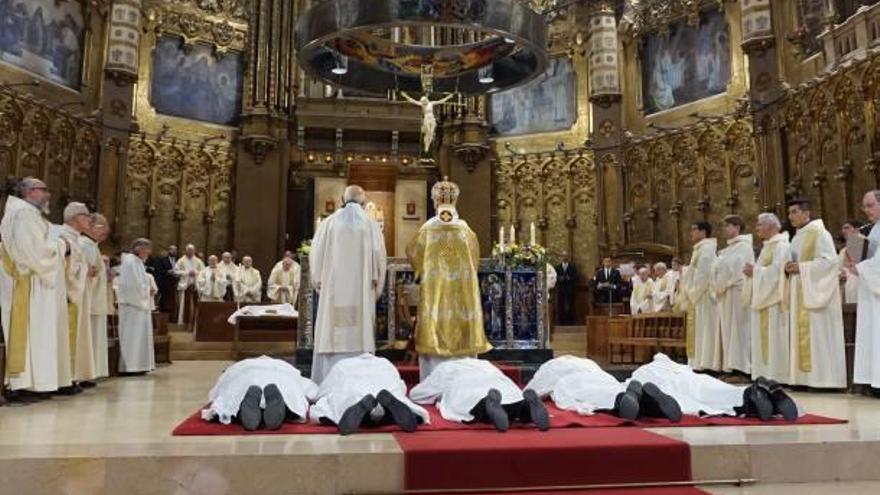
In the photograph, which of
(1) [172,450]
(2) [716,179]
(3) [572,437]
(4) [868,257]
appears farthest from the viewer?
(2) [716,179]

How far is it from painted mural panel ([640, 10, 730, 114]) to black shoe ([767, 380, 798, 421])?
13013mm

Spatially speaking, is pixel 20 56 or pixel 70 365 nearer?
pixel 70 365

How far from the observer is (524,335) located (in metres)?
9.57

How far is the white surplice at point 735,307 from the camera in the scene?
849 centimetres

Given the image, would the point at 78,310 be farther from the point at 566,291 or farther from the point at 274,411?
the point at 566,291

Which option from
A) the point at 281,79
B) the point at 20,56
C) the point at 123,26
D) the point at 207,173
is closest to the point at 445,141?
the point at 281,79

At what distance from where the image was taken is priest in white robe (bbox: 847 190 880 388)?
21.0 feet

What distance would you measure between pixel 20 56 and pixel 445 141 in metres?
10.1

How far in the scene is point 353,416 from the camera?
13.7ft

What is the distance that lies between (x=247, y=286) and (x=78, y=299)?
27.4 feet

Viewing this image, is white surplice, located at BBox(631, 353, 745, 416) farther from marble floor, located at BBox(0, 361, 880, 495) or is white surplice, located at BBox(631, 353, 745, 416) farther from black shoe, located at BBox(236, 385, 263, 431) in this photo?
black shoe, located at BBox(236, 385, 263, 431)

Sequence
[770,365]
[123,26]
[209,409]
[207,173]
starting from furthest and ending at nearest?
[207,173]
[123,26]
[770,365]
[209,409]

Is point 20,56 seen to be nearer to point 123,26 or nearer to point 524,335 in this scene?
point 123,26

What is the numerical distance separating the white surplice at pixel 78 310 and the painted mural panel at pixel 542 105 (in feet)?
45.9
